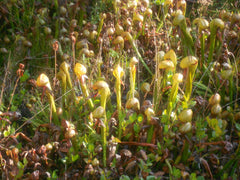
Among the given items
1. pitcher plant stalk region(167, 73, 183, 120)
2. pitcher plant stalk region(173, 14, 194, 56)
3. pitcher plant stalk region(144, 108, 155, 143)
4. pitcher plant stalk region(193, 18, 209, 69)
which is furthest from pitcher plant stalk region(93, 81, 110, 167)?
pitcher plant stalk region(193, 18, 209, 69)

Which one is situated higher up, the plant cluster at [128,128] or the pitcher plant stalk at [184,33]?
the pitcher plant stalk at [184,33]

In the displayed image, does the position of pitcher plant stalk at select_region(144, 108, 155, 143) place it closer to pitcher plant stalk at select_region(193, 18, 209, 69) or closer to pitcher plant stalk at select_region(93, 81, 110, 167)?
pitcher plant stalk at select_region(93, 81, 110, 167)

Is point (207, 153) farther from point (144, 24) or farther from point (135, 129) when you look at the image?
point (144, 24)

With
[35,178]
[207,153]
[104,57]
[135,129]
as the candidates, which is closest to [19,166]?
[35,178]

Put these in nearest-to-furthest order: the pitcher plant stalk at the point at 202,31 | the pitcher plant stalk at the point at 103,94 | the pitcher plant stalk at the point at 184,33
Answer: the pitcher plant stalk at the point at 103,94 < the pitcher plant stalk at the point at 184,33 < the pitcher plant stalk at the point at 202,31

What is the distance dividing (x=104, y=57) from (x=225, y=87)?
0.93 metres

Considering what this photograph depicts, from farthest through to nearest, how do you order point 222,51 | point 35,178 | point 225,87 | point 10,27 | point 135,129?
point 10,27, point 222,51, point 225,87, point 135,129, point 35,178

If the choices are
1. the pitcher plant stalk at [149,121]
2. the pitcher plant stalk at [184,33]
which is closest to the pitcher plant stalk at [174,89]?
the pitcher plant stalk at [149,121]

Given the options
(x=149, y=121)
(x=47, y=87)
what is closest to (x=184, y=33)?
(x=149, y=121)

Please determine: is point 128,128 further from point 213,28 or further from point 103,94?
point 213,28

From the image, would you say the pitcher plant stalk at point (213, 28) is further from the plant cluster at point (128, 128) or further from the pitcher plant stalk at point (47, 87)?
the pitcher plant stalk at point (47, 87)

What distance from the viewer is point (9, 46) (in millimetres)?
2055

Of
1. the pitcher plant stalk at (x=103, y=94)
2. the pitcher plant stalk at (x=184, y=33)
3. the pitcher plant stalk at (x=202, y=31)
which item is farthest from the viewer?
the pitcher plant stalk at (x=202, y=31)

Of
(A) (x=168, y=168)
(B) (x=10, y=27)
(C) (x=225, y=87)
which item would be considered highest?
(B) (x=10, y=27)
